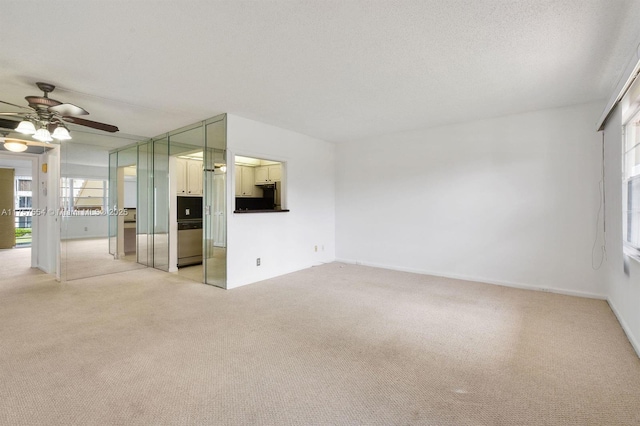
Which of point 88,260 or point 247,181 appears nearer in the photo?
point 88,260

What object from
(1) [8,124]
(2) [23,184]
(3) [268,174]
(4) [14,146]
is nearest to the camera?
Result: (1) [8,124]

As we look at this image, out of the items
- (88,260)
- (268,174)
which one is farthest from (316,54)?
(88,260)

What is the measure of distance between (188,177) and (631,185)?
6542 mm

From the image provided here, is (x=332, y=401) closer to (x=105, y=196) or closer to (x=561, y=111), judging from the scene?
(x=561, y=111)

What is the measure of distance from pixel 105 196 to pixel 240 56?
4647mm

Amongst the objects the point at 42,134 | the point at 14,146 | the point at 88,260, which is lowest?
the point at 88,260

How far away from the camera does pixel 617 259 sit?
3.16m

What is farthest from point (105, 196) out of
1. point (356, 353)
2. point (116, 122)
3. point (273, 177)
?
point (356, 353)

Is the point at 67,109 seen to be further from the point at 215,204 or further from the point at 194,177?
the point at 194,177

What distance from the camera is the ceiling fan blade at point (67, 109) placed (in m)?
2.97

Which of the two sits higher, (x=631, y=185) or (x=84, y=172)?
(x=84, y=172)

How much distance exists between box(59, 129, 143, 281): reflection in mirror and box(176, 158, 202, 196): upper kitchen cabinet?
930mm

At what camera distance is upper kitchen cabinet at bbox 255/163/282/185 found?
707 cm

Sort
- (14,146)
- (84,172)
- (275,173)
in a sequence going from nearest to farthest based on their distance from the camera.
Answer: (14,146)
(84,172)
(275,173)
